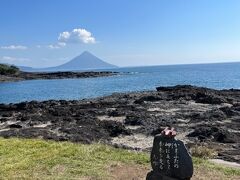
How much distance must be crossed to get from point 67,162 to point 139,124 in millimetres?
11859

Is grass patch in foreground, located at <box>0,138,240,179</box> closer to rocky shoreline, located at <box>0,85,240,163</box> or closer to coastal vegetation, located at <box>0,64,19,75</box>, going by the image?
rocky shoreline, located at <box>0,85,240,163</box>

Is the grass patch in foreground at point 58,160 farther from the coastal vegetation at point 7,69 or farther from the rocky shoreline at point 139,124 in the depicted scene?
the coastal vegetation at point 7,69

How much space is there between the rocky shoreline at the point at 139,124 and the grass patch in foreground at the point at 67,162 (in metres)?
3.15

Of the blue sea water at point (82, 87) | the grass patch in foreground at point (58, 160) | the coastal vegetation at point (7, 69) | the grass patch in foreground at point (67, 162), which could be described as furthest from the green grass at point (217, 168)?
the coastal vegetation at point (7, 69)

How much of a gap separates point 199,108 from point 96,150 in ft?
61.9

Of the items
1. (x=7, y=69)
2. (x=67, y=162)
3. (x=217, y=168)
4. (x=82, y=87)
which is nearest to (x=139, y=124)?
(x=67, y=162)

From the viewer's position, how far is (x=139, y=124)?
78.3ft

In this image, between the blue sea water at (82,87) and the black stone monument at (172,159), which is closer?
the black stone monument at (172,159)

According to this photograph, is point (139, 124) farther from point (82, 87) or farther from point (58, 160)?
point (82, 87)

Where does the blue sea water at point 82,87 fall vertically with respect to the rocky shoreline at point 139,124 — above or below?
below

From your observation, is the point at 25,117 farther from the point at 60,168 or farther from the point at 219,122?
the point at 60,168

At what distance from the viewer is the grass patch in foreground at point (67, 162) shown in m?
11.1

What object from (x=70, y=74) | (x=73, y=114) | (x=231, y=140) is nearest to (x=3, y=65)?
(x=70, y=74)

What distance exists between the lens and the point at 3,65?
123 metres
